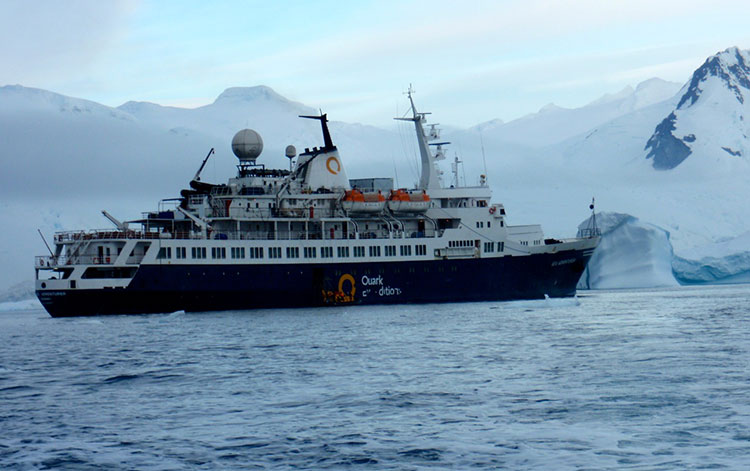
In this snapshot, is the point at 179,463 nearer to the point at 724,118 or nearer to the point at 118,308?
the point at 118,308

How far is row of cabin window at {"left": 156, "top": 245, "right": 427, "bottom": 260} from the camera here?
47.2m

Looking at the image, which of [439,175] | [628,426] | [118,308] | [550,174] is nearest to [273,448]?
[628,426]

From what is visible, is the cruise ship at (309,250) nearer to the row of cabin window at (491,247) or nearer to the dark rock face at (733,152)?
the row of cabin window at (491,247)

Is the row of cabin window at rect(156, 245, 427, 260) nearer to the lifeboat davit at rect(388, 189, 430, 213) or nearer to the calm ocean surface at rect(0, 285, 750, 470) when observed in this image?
the lifeboat davit at rect(388, 189, 430, 213)

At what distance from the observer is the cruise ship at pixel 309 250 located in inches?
1822

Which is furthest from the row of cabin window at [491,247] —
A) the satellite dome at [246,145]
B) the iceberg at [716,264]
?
the iceberg at [716,264]

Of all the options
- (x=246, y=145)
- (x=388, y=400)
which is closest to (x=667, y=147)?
(x=246, y=145)

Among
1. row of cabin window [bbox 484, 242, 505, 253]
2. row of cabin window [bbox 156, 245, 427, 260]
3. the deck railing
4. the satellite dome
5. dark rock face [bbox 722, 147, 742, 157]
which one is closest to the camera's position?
the deck railing

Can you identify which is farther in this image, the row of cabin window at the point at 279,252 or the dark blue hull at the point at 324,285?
the row of cabin window at the point at 279,252

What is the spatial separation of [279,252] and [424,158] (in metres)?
13.1

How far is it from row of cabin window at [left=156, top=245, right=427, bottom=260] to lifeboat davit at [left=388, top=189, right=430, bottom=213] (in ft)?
8.17

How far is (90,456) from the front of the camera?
13508mm

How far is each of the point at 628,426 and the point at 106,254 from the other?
36.3 m

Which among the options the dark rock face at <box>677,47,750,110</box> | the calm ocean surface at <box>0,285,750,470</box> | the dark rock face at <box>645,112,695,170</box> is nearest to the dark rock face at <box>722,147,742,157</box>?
the dark rock face at <box>645,112,695,170</box>
